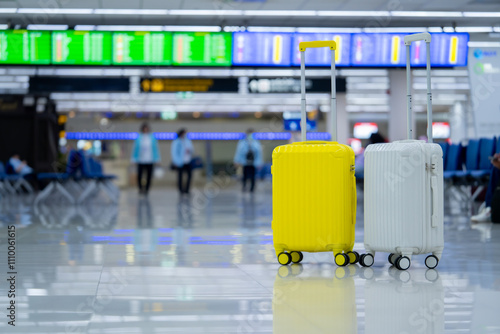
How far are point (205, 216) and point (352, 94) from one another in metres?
17.5

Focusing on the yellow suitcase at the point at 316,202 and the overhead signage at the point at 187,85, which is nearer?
the yellow suitcase at the point at 316,202

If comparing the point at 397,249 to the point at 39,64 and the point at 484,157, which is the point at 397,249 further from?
the point at 39,64

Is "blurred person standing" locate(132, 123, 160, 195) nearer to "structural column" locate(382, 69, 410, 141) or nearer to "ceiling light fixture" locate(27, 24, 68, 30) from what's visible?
"ceiling light fixture" locate(27, 24, 68, 30)

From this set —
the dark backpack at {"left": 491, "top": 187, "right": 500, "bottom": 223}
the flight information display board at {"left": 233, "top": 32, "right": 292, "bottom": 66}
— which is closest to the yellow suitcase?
the dark backpack at {"left": 491, "top": 187, "right": 500, "bottom": 223}

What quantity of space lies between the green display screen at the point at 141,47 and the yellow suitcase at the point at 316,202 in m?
7.13

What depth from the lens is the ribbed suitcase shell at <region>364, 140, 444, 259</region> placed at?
172 inches

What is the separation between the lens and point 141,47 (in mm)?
11375

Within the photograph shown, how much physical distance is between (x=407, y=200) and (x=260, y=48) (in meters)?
7.59

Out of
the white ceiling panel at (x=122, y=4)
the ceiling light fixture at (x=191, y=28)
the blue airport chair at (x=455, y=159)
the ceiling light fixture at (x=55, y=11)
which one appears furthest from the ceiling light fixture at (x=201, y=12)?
the blue airport chair at (x=455, y=159)

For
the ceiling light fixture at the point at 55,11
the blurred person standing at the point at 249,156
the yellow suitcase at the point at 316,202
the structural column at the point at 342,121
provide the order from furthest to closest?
1. the blurred person standing at the point at 249,156
2. the structural column at the point at 342,121
3. the ceiling light fixture at the point at 55,11
4. the yellow suitcase at the point at 316,202

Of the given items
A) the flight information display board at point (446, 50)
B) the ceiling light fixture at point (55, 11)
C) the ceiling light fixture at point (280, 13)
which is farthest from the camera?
the flight information display board at point (446, 50)

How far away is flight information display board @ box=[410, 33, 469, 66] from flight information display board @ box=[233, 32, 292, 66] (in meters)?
→ 2.13

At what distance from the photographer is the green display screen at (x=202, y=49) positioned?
11.4 meters

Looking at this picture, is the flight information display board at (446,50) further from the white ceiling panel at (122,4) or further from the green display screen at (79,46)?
the green display screen at (79,46)
